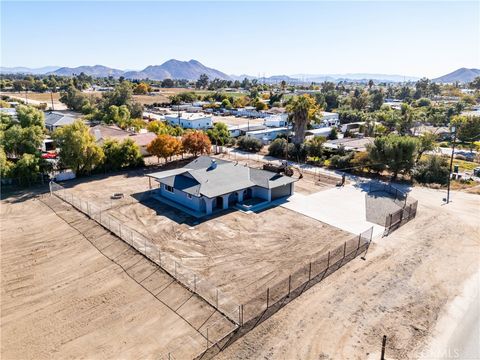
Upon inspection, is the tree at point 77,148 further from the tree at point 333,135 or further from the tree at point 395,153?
the tree at point 333,135

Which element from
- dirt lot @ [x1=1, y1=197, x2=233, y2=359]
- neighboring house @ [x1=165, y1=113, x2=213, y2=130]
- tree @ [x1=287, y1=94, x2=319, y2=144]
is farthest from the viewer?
neighboring house @ [x1=165, y1=113, x2=213, y2=130]

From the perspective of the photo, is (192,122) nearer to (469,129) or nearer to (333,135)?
(333,135)

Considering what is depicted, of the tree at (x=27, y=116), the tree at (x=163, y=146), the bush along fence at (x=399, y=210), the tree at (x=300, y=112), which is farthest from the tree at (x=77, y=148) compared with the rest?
the bush along fence at (x=399, y=210)

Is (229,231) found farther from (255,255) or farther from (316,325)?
(316,325)

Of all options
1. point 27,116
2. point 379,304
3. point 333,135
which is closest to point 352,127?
point 333,135

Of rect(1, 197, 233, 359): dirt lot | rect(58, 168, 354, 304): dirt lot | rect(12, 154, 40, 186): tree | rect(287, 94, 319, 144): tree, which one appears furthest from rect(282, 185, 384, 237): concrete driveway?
rect(12, 154, 40, 186): tree

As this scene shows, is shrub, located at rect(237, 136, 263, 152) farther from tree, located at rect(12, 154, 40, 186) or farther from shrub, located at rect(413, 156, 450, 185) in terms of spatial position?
tree, located at rect(12, 154, 40, 186)
